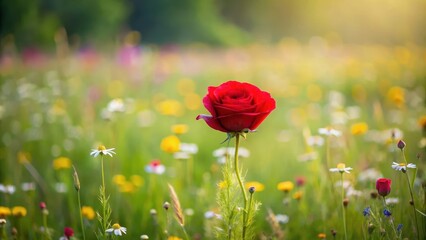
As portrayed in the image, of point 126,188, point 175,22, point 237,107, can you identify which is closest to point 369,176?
point 126,188

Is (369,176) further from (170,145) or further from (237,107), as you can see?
(237,107)

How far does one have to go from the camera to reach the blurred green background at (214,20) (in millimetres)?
10383

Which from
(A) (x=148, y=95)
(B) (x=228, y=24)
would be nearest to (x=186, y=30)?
(B) (x=228, y=24)

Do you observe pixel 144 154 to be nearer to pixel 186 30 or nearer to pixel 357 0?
pixel 186 30

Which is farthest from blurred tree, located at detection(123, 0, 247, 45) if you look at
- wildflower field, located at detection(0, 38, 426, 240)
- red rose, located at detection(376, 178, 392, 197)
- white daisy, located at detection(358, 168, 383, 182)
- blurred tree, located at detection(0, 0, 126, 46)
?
red rose, located at detection(376, 178, 392, 197)

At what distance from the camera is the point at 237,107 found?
43.6 inches

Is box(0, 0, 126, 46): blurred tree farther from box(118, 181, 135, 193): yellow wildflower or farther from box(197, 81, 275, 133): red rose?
box(197, 81, 275, 133): red rose

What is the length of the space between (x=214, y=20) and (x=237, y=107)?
16143 millimetres

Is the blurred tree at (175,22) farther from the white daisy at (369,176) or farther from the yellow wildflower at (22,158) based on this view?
the white daisy at (369,176)

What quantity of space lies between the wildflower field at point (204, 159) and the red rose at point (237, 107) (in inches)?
2.0

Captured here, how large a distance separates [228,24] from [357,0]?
543 cm

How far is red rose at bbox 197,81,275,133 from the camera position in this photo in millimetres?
1112

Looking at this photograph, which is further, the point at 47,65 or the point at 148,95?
the point at 47,65

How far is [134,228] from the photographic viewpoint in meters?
2.02
